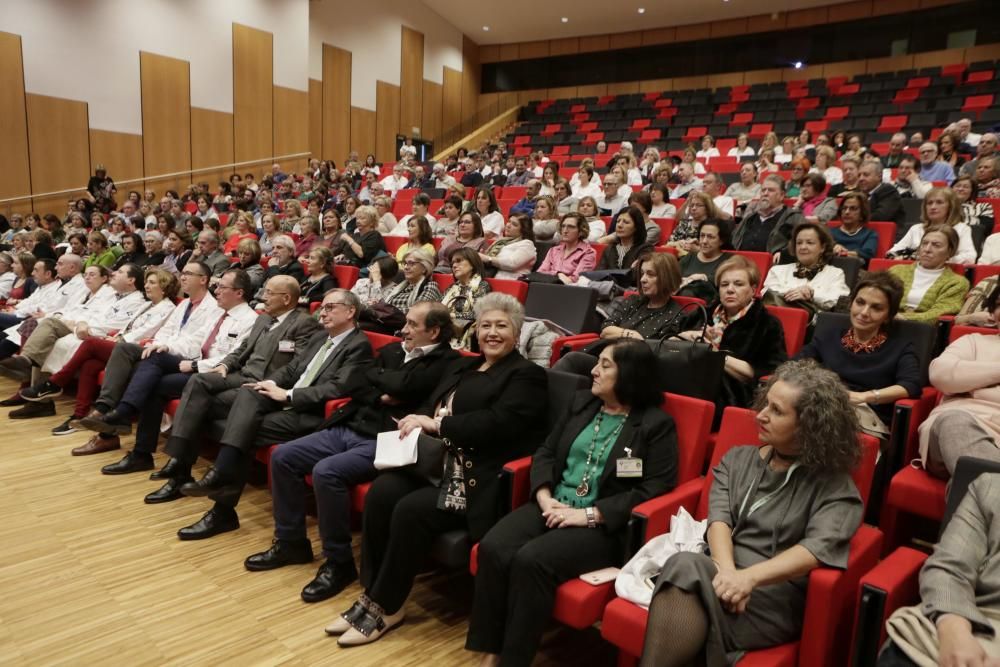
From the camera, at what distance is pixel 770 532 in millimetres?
1465

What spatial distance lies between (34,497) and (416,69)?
1231 centimetres

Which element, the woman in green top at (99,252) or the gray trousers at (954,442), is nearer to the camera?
the gray trousers at (954,442)

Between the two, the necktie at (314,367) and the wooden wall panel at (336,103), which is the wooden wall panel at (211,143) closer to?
the wooden wall panel at (336,103)

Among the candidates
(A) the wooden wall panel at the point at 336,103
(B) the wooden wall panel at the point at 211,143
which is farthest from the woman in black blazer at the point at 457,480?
(A) the wooden wall panel at the point at 336,103

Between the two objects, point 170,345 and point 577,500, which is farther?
point 170,345

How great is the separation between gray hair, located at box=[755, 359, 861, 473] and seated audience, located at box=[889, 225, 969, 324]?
137 centimetres

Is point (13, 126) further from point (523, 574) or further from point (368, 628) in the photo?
point (523, 574)

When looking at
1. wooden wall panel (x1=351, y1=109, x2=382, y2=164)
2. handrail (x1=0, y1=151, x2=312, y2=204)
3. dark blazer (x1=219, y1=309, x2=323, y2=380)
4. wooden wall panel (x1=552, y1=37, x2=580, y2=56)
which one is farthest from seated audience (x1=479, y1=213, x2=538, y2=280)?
wooden wall panel (x1=552, y1=37, x2=580, y2=56)

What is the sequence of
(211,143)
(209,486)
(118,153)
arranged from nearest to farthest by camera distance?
1. (209,486)
2. (118,153)
3. (211,143)

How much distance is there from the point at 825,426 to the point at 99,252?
5.76 m

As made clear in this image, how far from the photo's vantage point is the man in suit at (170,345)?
320 cm

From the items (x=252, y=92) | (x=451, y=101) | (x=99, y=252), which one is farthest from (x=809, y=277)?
(x=451, y=101)

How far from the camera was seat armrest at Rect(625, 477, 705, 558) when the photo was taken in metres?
1.58

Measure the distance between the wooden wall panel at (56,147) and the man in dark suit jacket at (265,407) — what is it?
7729 mm
